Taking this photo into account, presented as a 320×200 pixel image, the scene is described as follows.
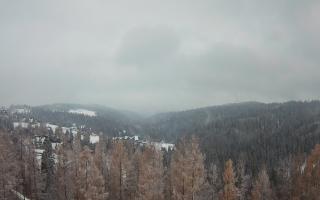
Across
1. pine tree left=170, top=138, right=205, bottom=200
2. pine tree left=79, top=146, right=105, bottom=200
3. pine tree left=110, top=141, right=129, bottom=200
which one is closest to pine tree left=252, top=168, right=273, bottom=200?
pine tree left=110, top=141, right=129, bottom=200

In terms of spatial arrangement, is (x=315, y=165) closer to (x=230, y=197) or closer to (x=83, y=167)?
(x=230, y=197)

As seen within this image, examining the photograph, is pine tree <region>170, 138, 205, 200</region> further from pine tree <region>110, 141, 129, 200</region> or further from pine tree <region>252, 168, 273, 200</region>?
pine tree <region>252, 168, 273, 200</region>

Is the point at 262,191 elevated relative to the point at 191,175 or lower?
lower

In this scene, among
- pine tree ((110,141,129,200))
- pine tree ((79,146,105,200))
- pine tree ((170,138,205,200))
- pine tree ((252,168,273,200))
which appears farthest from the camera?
pine tree ((252,168,273,200))

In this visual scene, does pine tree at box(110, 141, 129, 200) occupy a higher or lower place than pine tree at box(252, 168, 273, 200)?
higher

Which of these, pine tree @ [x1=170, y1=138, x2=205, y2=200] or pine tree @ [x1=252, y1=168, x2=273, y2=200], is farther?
pine tree @ [x1=252, y1=168, x2=273, y2=200]

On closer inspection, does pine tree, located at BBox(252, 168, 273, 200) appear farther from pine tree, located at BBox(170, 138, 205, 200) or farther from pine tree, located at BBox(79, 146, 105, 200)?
pine tree, located at BBox(79, 146, 105, 200)

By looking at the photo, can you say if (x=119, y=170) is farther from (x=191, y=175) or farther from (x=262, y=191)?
(x=262, y=191)

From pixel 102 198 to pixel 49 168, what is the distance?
39.0 meters

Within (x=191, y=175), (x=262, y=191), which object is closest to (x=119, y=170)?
(x=191, y=175)

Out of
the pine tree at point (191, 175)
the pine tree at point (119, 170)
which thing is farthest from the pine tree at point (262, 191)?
the pine tree at point (191, 175)

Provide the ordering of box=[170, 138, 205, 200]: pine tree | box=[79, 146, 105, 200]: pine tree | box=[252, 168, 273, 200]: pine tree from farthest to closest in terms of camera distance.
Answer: box=[252, 168, 273, 200]: pine tree → box=[79, 146, 105, 200]: pine tree → box=[170, 138, 205, 200]: pine tree

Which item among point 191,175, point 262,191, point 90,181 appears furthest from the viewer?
point 262,191

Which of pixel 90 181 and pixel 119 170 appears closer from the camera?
pixel 90 181
